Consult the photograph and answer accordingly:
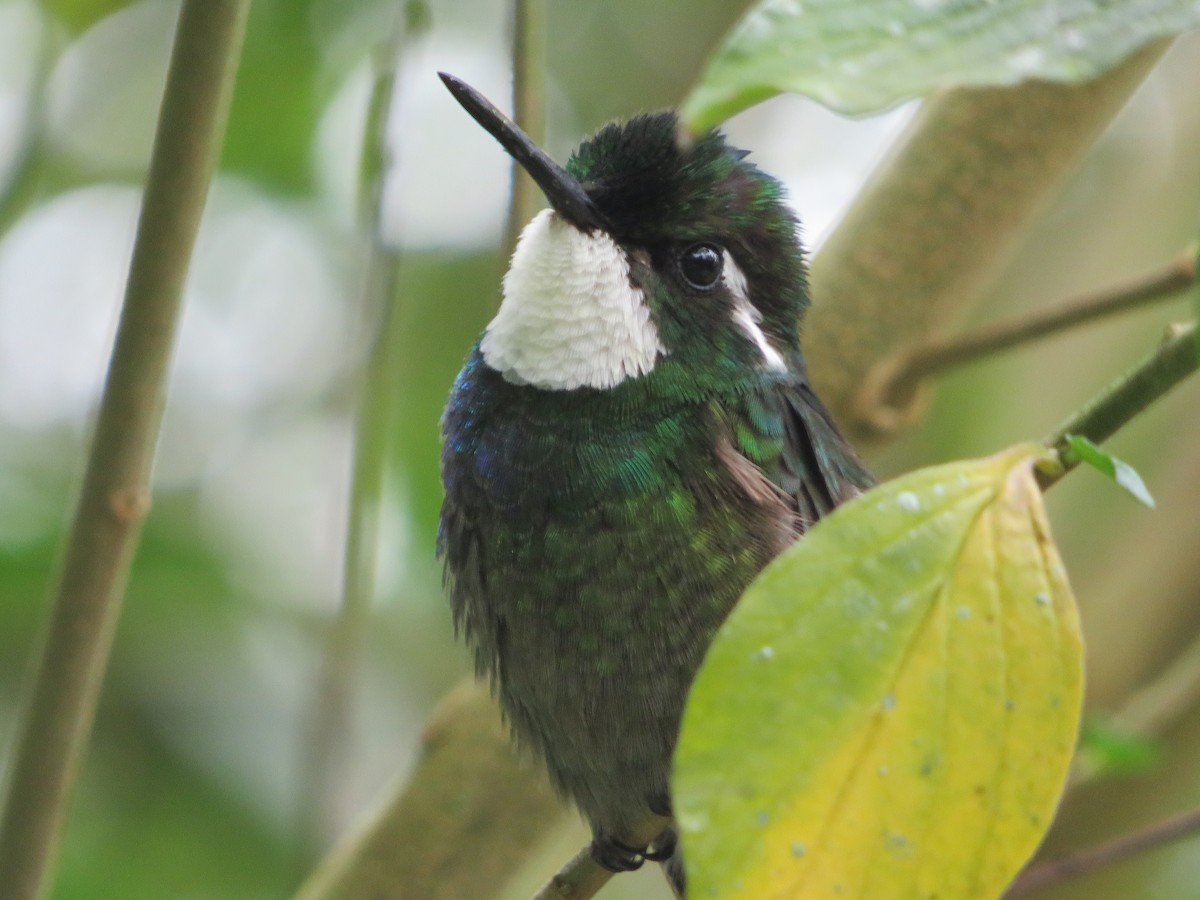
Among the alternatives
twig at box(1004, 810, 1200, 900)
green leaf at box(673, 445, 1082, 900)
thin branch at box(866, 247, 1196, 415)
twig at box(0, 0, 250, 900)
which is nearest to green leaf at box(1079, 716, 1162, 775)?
twig at box(1004, 810, 1200, 900)

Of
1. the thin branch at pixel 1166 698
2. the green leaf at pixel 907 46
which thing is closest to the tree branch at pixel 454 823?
the thin branch at pixel 1166 698

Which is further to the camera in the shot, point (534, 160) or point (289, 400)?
point (289, 400)

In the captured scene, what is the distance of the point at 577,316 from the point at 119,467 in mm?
867

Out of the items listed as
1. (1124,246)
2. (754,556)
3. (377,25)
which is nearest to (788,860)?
(754,556)

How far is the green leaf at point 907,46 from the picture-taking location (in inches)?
37.0

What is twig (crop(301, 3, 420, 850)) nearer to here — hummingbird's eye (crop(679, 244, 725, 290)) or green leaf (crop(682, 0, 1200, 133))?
hummingbird's eye (crop(679, 244, 725, 290))

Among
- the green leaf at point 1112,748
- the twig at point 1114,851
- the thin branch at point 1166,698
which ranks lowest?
the thin branch at point 1166,698

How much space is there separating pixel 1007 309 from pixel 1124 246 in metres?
0.43

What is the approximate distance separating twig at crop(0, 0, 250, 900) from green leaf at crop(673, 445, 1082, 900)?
43.2 inches

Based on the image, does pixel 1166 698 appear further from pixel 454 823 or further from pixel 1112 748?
pixel 454 823

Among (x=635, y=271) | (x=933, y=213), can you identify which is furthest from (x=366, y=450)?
(x=933, y=213)

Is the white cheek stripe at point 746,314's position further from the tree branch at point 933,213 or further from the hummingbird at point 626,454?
the tree branch at point 933,213

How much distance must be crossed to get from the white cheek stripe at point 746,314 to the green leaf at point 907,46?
5.34 ft

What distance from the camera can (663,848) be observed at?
2.88 metres
